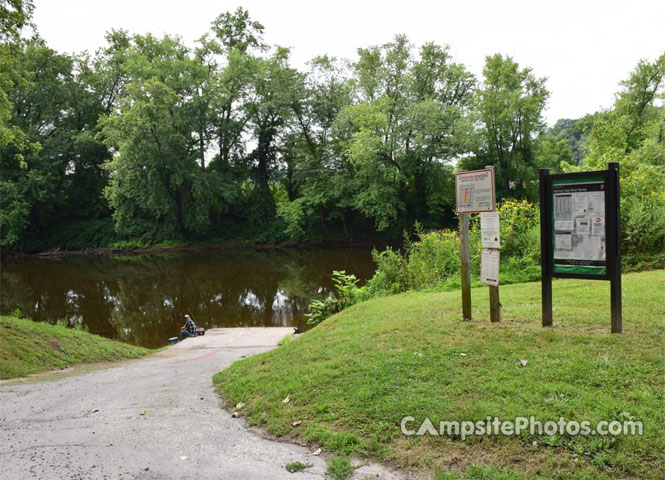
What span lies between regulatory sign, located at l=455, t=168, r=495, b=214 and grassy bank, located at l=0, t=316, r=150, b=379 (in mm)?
7955

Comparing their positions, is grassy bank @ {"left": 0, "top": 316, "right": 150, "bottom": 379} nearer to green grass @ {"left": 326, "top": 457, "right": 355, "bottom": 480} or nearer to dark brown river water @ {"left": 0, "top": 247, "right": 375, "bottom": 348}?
dark brown river water @ {"left": 0, "top": 247, "right": 375, "bottom": 348}

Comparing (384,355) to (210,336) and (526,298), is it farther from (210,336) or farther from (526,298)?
(210,336)

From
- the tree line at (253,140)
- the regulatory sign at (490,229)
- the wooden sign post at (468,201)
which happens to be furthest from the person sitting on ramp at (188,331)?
the tree line at (253,140)

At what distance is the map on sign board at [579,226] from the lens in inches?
207

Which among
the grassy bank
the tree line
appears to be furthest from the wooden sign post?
the tree line

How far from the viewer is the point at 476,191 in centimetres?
654

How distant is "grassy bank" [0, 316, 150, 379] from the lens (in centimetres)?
827

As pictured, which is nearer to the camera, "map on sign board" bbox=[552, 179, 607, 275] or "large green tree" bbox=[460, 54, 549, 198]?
"map on sign board" bbox=[552, 179, 607, 275]

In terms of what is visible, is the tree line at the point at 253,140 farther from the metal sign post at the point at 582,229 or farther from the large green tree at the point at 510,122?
the metal sign post at the point at 582,229

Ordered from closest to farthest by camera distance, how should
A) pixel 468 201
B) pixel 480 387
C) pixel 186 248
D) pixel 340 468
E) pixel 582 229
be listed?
pixel 340 468 < pixel 480 387 < pixel 582 229 < pixel 468 201 < pixel 186 248

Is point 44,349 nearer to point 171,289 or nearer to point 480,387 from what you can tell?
point 480,387

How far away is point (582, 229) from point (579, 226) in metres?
0.05

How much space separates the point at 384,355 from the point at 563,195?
2.91m

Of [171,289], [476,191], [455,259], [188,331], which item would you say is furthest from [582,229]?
[171,289]
